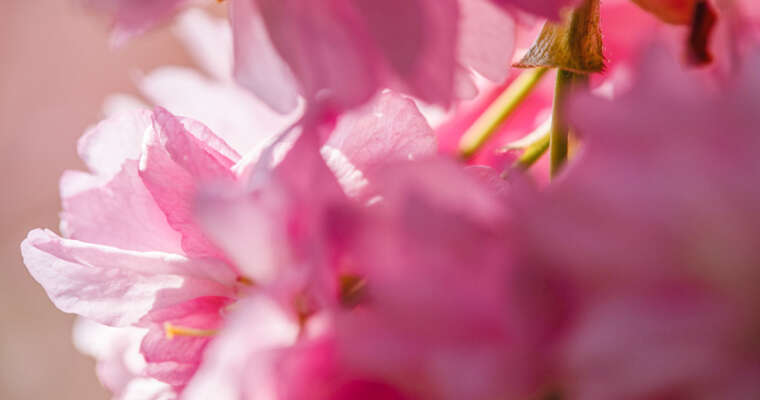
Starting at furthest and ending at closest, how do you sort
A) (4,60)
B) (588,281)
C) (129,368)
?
(4,60) → (129,368) → (588,281)

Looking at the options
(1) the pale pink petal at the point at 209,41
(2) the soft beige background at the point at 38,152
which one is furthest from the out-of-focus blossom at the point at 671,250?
(2) the soft beige background at the point at 38,152

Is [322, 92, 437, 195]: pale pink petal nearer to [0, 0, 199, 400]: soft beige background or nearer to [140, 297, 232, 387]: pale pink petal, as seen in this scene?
[140, 297, 232, 387]: pale pink petal

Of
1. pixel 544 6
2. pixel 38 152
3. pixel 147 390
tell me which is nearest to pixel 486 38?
pixel 544 6

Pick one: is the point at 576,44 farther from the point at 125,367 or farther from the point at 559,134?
the point at 125,367

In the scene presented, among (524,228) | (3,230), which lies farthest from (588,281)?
(3,230)

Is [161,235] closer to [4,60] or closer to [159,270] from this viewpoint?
[159,270]

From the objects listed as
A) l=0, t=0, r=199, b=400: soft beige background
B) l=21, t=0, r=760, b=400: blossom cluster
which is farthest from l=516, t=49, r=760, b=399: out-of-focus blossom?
l=0, t=0, r=199, b=400: soft beige background

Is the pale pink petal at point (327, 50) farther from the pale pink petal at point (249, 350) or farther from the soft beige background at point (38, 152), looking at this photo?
the soft beige background at point (38, 152)
